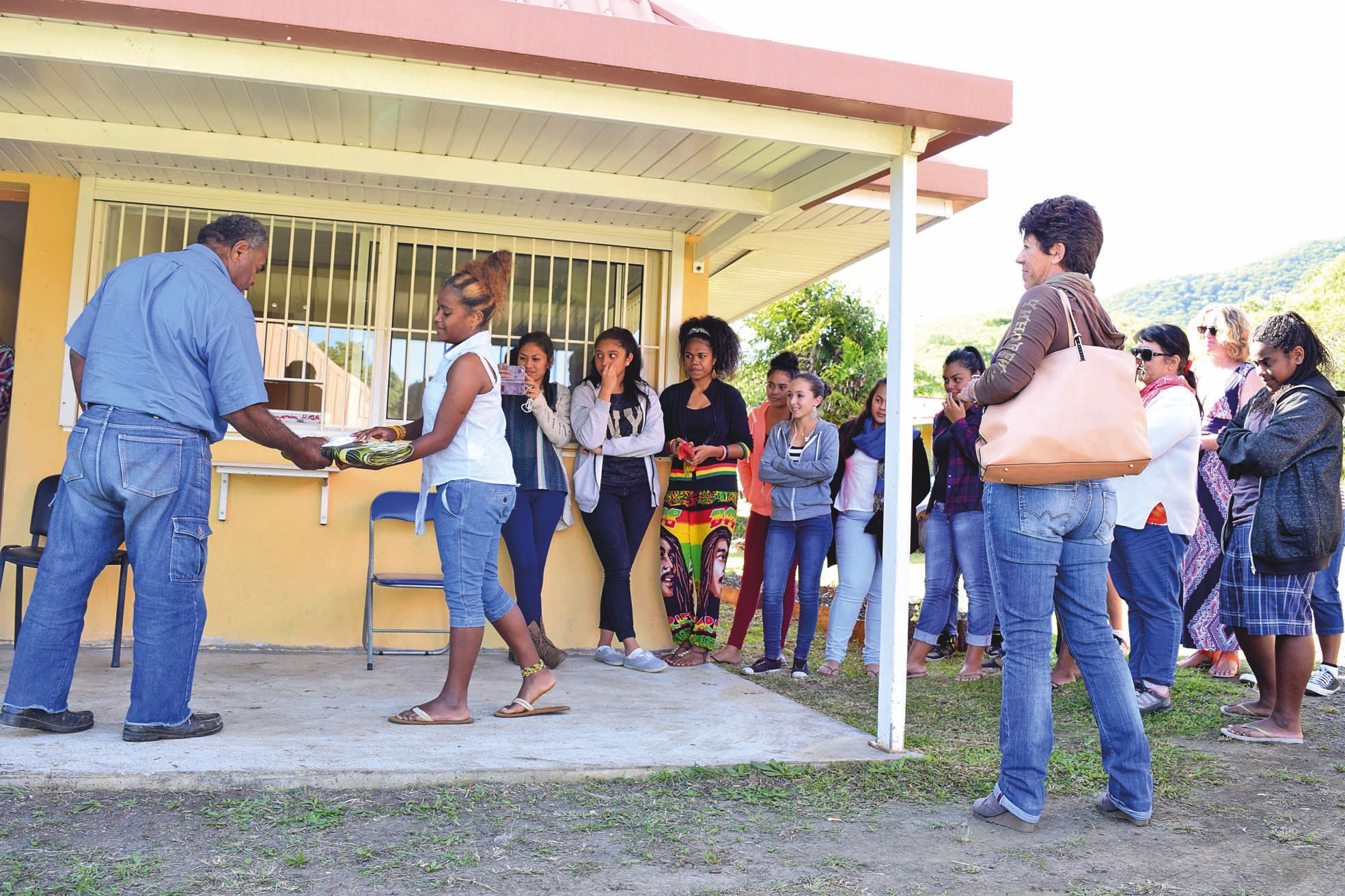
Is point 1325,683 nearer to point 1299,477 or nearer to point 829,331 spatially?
point 1299,477

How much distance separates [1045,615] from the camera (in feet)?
10.6

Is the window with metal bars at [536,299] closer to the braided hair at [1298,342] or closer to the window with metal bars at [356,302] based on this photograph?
the window with metal bars at [356,302]

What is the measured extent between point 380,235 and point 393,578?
2.12 meters

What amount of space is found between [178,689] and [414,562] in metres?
2.57

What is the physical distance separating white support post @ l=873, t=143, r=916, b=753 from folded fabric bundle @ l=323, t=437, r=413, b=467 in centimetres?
191

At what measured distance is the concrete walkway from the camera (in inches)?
135

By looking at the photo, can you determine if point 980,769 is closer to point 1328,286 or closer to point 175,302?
point 175,302

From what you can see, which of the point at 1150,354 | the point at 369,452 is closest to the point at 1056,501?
the point at 1150,354

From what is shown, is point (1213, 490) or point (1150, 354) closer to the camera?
point (1150, 354)

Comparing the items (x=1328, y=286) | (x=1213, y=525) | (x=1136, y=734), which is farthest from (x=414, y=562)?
(x=1328, y=286)

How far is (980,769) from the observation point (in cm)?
393

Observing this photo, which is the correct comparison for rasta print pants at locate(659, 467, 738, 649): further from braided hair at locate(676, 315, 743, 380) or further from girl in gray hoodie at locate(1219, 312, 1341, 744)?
girl in gray hoodie at locate(1219, 312, 1341, 744)

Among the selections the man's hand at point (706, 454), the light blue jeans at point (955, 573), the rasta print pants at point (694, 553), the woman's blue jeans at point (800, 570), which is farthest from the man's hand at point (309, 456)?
the light blue jeans at point (955, 573)

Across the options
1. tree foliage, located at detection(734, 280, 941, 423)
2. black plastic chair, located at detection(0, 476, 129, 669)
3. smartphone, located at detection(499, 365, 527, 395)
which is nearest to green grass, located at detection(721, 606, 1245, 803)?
smartphone, located at detection(499, 365, 527, 395)
